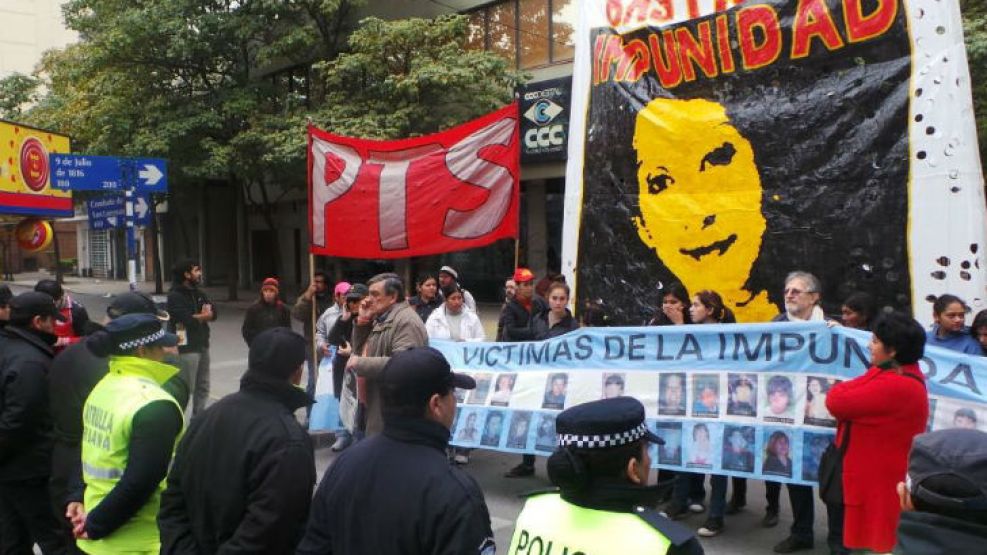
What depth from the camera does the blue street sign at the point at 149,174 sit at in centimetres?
1047

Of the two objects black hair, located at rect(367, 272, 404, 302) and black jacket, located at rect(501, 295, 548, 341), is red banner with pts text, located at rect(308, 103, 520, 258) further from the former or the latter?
black hair, located at rect(367, 272, 404, 302)

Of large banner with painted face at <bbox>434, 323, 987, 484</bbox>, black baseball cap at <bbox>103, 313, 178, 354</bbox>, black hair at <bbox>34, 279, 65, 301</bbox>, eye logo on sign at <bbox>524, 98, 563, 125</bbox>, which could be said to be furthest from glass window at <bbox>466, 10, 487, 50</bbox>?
black baseball cap at <bbox>103, 313, 178, 354</bbox>

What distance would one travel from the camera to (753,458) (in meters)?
4.76

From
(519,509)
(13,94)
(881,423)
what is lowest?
(519,509)

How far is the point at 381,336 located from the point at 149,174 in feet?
22.7

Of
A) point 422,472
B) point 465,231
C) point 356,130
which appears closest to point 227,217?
point 356,130

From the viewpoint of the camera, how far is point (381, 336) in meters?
5.16

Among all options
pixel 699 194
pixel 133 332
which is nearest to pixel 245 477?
pixel 133 332

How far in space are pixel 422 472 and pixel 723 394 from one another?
11.0 ft

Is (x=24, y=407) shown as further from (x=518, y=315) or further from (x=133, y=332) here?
(x=518, y=315)

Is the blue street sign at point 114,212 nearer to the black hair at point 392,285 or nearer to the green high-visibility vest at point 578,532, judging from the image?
the black hair at point 392,285

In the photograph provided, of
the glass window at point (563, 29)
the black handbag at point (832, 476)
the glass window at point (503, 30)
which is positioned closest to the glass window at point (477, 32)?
the glass window at point (503, 30)

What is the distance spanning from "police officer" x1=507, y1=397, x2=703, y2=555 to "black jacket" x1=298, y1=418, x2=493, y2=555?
0.20m

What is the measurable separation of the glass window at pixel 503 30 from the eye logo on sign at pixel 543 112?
1.64 meters
